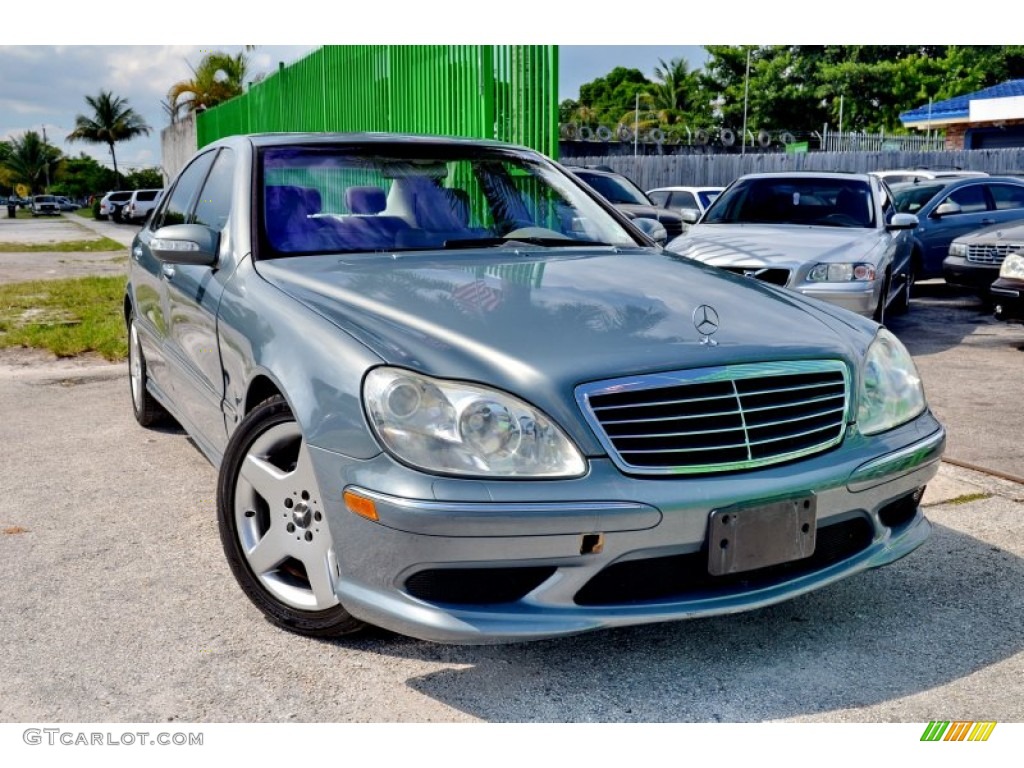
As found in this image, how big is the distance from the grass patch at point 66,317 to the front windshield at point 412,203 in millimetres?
4488

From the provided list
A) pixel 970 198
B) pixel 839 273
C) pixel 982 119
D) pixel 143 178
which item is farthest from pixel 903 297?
pixel 143 178

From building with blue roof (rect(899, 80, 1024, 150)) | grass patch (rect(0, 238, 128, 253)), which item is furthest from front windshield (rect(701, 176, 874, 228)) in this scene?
building with blue roof (rect(899, 80, 1024, 150))

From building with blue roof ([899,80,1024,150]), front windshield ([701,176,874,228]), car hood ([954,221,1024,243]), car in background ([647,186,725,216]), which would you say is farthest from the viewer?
building with blue roof ([899,80,1024,150])

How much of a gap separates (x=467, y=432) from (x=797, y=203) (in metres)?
7.30

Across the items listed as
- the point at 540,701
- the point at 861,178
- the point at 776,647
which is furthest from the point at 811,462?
the point at 861,178

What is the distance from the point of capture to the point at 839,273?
25.5ft

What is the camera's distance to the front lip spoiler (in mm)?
2830

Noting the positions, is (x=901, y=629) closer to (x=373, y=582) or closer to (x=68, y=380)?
(x=373, y=582)

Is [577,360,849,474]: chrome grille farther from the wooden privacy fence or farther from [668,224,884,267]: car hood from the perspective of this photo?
the wooden privacy fence

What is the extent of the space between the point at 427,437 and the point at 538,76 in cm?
628

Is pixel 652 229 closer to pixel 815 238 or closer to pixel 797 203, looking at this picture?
pixel 815 238

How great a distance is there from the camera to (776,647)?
3021mm

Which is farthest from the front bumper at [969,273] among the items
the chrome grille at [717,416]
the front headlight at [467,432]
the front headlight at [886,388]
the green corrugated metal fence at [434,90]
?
the front headlight at [467,432]

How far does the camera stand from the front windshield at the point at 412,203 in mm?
3758
